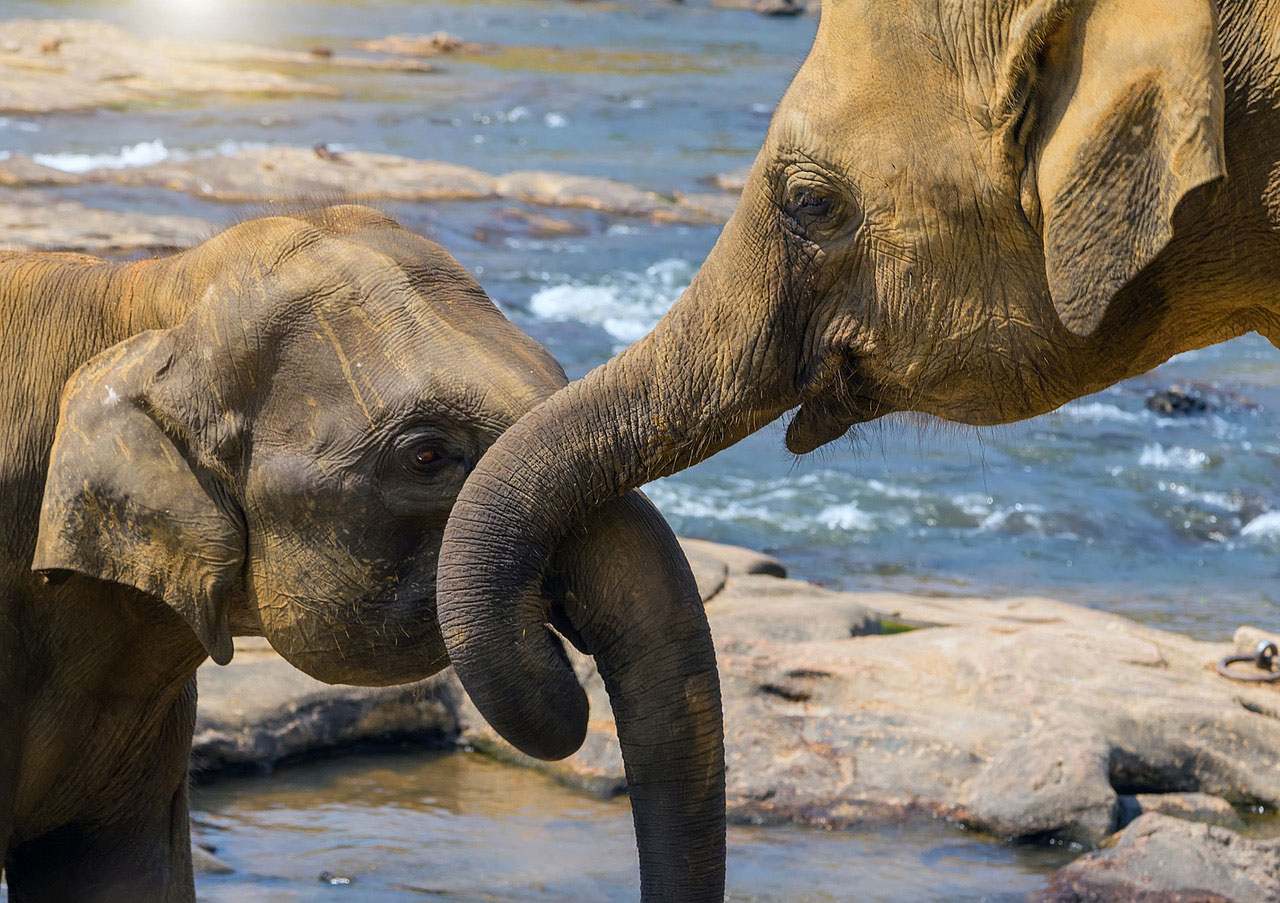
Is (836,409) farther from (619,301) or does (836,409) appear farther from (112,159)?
(112,159)

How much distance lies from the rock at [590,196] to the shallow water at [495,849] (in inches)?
533

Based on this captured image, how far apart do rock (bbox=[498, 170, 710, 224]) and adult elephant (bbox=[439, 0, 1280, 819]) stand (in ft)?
53.6

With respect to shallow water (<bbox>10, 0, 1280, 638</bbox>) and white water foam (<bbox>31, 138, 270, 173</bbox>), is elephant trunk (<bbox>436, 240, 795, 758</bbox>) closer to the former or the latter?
shallow water (<bbox>10, 0, 1280, 638</bbox>)

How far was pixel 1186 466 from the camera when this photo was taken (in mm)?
12156

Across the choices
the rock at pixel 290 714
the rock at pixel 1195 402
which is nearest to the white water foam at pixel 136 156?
the rock at pixel 1195 402

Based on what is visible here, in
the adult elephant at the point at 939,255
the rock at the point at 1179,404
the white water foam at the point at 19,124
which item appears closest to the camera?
the adult elephant at the point at 939,255

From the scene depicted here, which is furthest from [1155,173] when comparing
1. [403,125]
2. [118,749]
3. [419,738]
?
[403,125]

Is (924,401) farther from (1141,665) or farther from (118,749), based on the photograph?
(1141,665)

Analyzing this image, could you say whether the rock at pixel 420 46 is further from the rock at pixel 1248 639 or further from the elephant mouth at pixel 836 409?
the elephant mouth at pixel 836 409

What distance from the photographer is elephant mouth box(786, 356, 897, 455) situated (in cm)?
284

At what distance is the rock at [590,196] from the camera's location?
19219 mm

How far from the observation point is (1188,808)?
580 centimetres

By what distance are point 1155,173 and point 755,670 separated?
412 cm

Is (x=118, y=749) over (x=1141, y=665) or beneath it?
beneath
